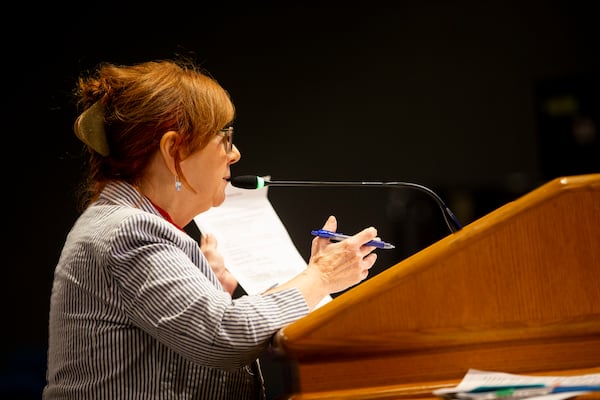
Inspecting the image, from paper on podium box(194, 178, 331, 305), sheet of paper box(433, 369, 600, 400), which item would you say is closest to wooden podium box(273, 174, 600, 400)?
sheet of paper box(433, 369, 600, 400)

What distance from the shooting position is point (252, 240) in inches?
74.4

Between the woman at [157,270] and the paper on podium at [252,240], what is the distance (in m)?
0.18

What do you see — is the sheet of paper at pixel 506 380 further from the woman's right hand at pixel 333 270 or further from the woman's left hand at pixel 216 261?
the woman's left hand at pixel 216 261

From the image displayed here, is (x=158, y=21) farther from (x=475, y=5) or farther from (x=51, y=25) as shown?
(x=475, y=5)

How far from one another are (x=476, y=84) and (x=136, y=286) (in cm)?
269

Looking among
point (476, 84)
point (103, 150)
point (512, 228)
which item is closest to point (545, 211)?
point (512, 228)

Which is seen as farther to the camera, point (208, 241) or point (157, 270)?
point (208, 241)

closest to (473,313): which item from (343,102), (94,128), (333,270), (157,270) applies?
(333,270)

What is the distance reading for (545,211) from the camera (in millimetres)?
1137

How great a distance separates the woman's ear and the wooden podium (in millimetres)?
530

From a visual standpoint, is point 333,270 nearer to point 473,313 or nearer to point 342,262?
point 342,262

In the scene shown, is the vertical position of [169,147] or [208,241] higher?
[169,147]

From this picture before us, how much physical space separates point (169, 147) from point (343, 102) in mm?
2077

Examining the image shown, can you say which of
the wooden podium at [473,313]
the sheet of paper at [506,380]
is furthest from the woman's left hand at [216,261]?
the sheet of paper at [506,380]
